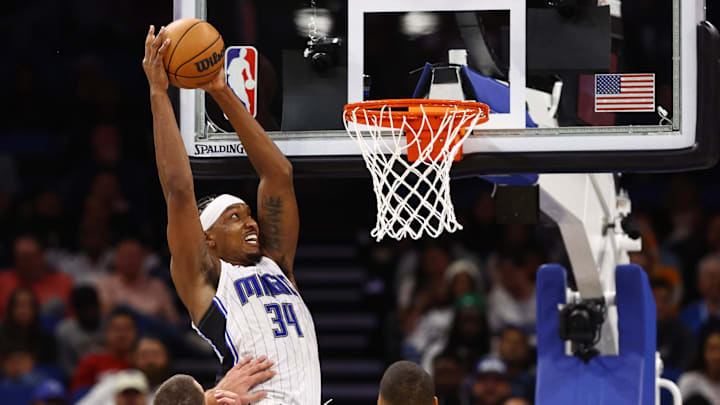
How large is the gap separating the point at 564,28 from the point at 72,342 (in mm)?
4958

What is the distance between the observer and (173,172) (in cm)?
352

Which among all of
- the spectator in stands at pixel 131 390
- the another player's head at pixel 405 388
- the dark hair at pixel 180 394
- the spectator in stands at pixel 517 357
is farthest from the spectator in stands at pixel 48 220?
the another player's head at pixel 405 388

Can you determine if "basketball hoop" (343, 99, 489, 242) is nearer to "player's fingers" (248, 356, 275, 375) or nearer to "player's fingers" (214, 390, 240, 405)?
"player's fingers" (248, 356, 275, 375)

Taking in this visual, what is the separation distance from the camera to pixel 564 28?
12.2ft

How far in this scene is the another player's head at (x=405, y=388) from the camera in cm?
313

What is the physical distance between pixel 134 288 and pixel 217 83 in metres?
4.47

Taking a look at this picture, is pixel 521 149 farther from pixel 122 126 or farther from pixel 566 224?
pixel 122 126

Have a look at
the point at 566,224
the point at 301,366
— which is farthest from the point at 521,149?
the point at 301,366

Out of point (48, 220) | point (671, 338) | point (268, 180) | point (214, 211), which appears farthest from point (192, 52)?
point (48, 220)

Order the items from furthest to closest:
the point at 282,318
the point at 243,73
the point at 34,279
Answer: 1. the point at 34,279
2. the point at 243,73
3. the point at 282,318

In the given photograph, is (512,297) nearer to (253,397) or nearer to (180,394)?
(253,397)

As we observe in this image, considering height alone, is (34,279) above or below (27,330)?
above

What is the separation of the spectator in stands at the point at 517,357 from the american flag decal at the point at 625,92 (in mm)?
3341

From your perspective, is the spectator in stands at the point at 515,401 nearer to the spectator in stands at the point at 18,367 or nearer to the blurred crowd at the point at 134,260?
the blurred crowd at the point at 134,260
